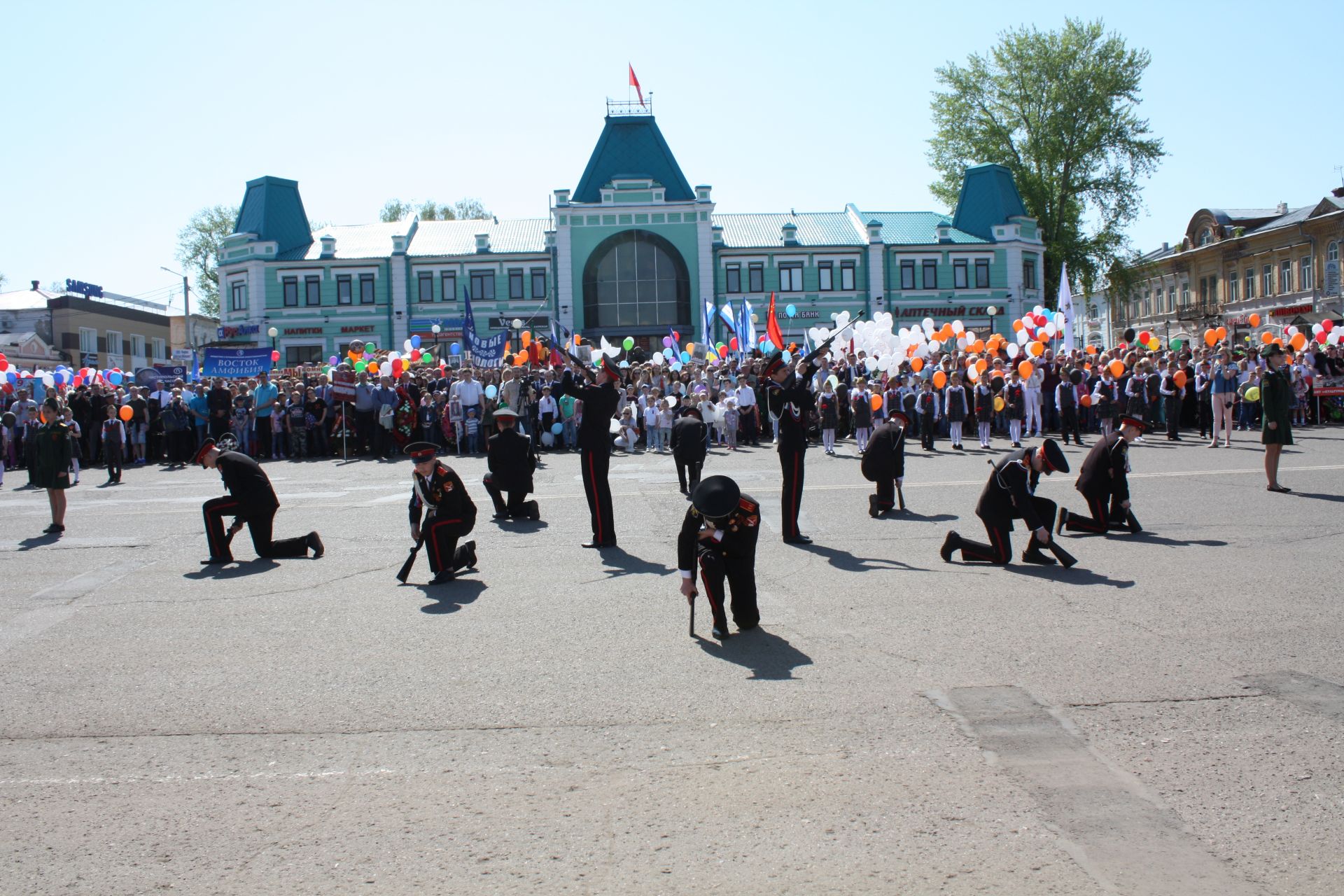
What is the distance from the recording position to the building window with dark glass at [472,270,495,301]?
177 ft

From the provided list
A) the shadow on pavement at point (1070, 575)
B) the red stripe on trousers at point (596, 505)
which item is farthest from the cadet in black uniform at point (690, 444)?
the shadow on pavement at point (1070, 575)

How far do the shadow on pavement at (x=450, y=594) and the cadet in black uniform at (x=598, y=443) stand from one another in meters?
1.80

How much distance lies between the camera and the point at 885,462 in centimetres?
1248

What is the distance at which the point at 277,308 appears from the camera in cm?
5391

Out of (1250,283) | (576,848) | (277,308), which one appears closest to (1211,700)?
(576,848)

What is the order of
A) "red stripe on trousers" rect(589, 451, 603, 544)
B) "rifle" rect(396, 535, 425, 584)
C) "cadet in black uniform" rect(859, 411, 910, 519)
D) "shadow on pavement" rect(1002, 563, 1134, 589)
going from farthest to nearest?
"cadet in black uniform" rect(859, 411, 910, 519)
"red stripe on trousers" rect(589, 451, 603, 544)
"rifle" rect(396, 535, 425, 584)
"shadow on pavement" rect(1002, 563, 1134, 589)

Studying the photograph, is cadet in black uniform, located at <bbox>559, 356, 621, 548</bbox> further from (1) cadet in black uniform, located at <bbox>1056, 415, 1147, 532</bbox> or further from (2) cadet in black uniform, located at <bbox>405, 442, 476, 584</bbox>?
(1) cadet in black uniform, located at <bbox>1056, 415, 1147, 532</bbox>

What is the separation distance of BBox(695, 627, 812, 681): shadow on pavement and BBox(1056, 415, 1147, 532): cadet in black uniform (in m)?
5.03

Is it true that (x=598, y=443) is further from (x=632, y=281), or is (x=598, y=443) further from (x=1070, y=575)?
(x=632, y=281)

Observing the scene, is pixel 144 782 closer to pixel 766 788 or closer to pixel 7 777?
pixel 7 777

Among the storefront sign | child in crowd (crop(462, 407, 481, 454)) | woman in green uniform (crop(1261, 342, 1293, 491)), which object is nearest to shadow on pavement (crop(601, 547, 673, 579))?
woman in green uniform (crop(1261, 342, 1293, 491))

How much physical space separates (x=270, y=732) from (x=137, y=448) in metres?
19.2

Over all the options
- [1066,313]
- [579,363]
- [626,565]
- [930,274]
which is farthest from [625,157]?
[626,565]

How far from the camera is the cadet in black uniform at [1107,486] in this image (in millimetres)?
10938
